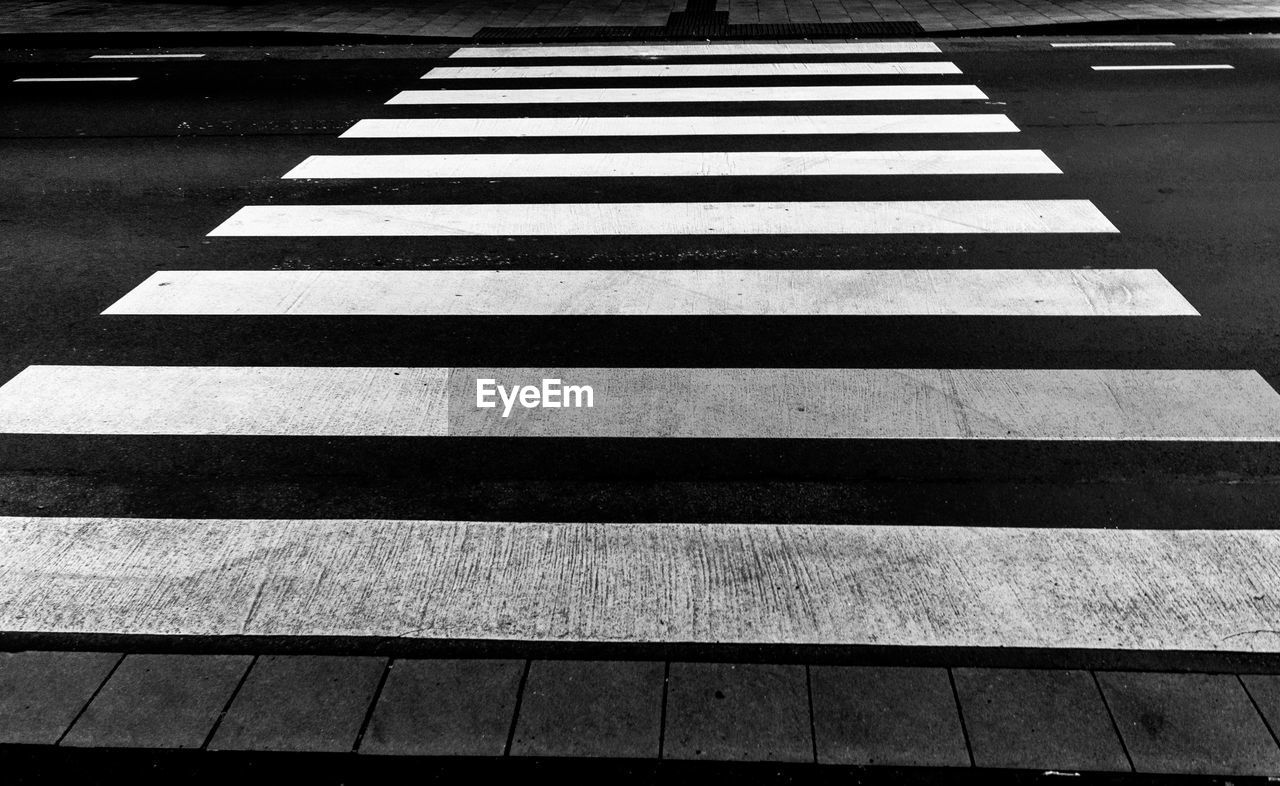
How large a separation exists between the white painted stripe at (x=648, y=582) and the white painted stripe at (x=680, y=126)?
5400 mm

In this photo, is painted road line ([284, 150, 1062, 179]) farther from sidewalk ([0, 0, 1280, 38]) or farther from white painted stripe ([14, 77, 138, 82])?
sidewalk ([0, 0, 1280, 38])

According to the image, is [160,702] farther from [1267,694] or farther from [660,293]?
[660,293]

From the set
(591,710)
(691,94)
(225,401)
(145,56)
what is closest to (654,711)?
(591,710)

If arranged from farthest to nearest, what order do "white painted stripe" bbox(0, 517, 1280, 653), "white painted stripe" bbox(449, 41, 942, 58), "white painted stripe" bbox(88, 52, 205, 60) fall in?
"white painted stripe" bbox(88, 52, 205, 60) < "white painted stripe" bbox(449, 41, 942, 58) < "white painted stripe" bbox(0, 517, 1280, 653)

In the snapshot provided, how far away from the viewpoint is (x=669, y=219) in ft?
21.7

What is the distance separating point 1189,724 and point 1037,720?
1.31 feet

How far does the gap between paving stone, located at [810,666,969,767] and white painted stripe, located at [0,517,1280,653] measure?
0.60 ft

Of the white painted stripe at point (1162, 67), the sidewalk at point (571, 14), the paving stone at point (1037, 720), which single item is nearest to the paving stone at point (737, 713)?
the paving stone at point (1037, 720)

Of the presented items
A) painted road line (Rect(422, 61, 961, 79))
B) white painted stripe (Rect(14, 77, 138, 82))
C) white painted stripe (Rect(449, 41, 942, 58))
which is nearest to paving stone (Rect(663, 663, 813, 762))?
painted road line (Rect(422, 61, 961, 79))

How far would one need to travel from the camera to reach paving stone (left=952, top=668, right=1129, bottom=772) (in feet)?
8.99

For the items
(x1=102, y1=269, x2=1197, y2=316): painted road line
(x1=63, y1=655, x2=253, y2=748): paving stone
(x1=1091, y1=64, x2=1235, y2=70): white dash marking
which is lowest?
(x1=63, y1=655, x2=253, y2=748): paving stone

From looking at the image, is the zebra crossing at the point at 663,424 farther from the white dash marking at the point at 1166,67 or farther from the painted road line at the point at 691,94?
the white dash marking at the point at 1166,67

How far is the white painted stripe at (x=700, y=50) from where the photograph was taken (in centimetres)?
1157

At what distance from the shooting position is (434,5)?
49.2ft
